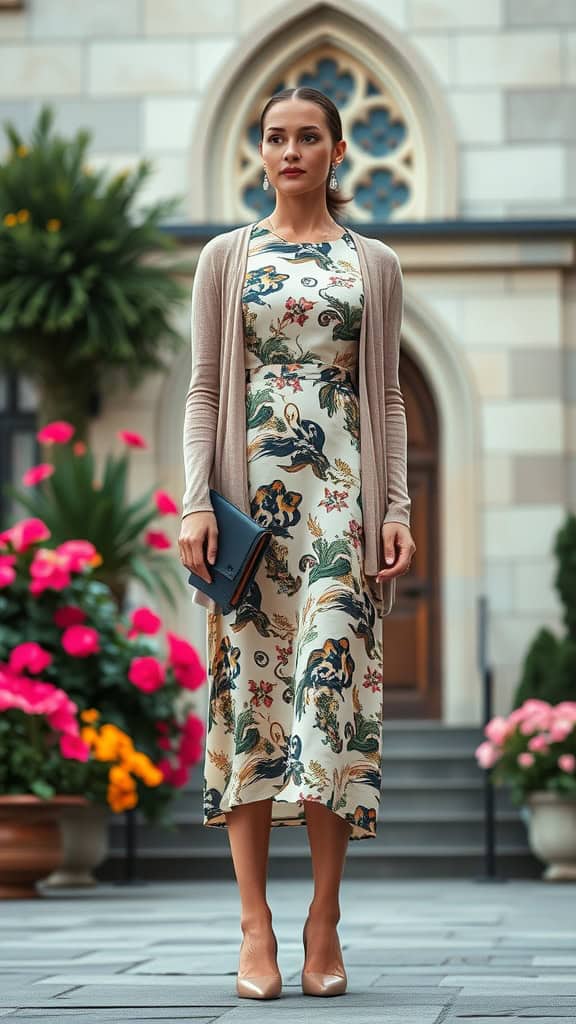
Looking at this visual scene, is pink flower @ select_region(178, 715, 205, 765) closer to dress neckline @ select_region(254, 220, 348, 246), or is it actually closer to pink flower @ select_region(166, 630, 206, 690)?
pink flower @ select_region(166, 630, 206, 690)

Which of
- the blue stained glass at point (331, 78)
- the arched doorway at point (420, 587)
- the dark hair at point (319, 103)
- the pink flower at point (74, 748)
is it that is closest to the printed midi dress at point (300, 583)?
the dark hair at point (319, 103)

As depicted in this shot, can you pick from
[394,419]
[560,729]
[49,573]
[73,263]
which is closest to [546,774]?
[560,729]

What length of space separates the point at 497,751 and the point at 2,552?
296cm

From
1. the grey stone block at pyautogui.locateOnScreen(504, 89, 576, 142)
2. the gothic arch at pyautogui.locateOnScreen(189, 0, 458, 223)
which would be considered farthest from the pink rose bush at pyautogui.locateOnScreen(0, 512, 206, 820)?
the grey stone block at pyautogui.locateOnScreen(504, 89, 576, 142)

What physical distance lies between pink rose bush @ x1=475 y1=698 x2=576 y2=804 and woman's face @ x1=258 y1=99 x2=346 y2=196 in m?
5.50

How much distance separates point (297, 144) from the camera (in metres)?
3.62

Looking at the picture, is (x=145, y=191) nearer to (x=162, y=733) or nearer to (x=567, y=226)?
(x=567, y=226)

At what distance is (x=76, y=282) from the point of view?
10.0 metres

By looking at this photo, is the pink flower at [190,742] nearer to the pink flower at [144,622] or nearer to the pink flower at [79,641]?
the pink flower at [144,622]

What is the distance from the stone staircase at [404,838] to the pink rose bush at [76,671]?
1341 mm

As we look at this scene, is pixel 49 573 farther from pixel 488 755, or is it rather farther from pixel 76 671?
pixel 488 755

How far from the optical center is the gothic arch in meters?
11.1

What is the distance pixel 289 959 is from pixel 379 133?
7.98 metres

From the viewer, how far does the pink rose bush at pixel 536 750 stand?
8.71m
